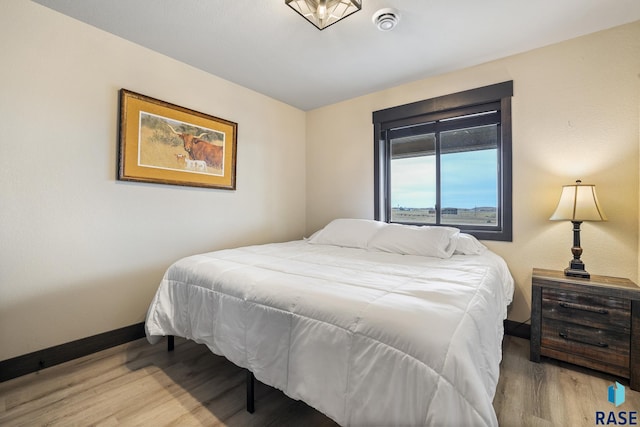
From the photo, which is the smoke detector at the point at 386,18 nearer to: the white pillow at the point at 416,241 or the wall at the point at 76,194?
the white pillow at the point at 416,241

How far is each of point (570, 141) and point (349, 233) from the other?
1972mm

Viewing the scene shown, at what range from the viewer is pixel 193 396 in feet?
5.16

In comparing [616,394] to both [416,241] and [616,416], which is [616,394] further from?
[416,241]

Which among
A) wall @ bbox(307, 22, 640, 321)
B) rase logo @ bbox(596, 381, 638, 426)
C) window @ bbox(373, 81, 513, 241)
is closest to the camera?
rase logo @ bbox(596, 381, 638, 426)

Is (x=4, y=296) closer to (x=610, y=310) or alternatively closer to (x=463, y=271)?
(x=463, y=271)

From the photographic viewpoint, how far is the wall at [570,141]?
2.00m

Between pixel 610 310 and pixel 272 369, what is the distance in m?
2.12

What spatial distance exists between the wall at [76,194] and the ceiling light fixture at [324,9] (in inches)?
54.5

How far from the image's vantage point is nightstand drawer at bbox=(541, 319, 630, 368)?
1.70 metres

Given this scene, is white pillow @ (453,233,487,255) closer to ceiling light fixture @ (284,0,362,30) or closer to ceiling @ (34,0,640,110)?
ceiling @ (34,0,640,110)

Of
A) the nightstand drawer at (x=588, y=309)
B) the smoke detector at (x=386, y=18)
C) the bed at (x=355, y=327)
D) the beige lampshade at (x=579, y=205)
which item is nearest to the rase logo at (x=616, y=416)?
the nightstand drawer at (x=588, y=309)

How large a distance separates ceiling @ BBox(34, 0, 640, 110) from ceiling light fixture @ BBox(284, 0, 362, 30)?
116mm

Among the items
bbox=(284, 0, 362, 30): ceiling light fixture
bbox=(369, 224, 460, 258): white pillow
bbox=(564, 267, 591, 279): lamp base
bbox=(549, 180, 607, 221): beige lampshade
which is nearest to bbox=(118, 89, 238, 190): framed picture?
bbox=(284, 0, 362, 30): ceiling light fixture

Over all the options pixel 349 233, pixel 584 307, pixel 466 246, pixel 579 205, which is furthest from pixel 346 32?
pixel 584 307
